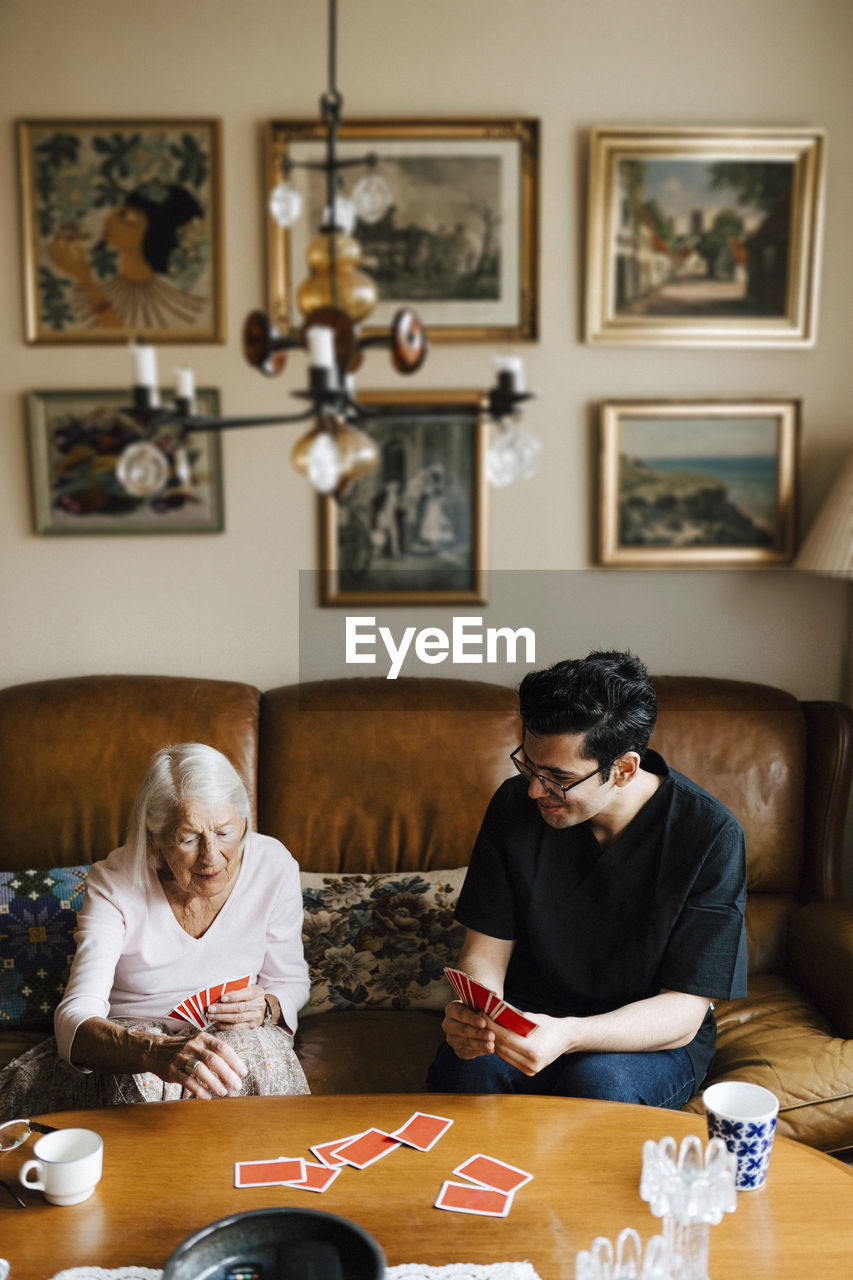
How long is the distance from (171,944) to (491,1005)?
69cm

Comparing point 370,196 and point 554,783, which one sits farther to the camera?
point 554,783

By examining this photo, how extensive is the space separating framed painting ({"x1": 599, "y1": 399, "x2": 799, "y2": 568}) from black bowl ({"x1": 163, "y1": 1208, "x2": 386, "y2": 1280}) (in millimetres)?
1985

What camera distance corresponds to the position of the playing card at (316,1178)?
1348mm

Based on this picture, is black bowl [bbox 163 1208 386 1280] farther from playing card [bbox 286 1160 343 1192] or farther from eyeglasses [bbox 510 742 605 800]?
eyeglasses [bbox 510 742 605 800]

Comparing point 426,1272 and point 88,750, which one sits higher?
point 88,750

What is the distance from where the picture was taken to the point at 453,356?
279cm

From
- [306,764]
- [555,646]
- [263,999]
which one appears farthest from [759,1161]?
[555,646]

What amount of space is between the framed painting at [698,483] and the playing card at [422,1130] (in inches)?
65.9

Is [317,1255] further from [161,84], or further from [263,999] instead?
[161,84]

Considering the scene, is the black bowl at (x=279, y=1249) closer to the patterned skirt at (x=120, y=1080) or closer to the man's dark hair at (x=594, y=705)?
the patterned skirt at (x=120, y=1080)

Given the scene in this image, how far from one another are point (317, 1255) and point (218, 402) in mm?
2150

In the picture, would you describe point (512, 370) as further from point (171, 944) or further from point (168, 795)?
point (171, 944)

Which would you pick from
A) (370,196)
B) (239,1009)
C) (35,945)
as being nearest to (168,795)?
(239,1009)

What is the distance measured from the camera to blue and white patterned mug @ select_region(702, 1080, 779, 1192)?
4.30 ft
